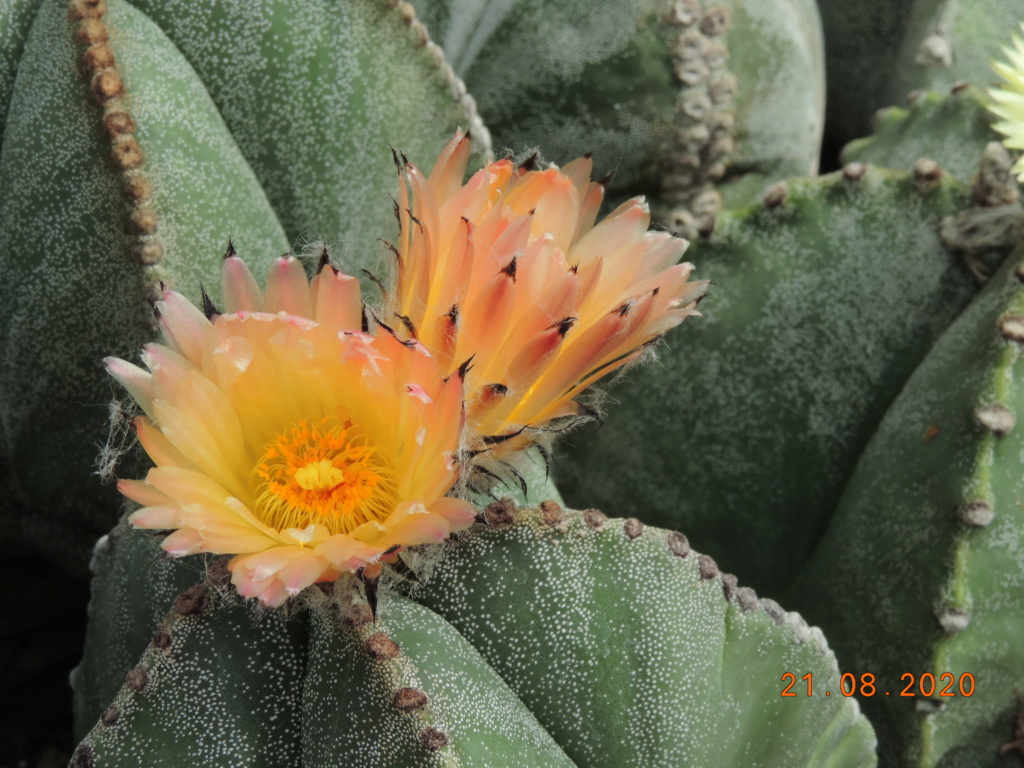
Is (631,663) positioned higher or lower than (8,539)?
higher

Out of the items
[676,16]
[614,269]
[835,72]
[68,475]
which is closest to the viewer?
[614,269]

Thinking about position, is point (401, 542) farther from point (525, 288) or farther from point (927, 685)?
point (927, 685)

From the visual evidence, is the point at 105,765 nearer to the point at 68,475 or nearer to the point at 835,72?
the point at 68,475

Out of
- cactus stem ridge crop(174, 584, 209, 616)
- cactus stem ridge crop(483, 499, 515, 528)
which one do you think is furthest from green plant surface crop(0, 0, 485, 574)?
cactus stem ridge crop(483, 499, 515, 528)

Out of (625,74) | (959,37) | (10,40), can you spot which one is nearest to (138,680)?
(10,40)

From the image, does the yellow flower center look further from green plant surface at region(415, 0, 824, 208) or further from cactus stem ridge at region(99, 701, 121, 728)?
green plant surface at region(415, 0, 824, 208)

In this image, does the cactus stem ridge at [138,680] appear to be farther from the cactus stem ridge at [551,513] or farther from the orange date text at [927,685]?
the orange date text at [927,685]

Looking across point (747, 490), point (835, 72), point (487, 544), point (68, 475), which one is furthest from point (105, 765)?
point (835, 72)
